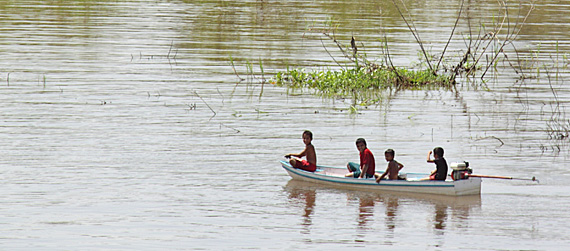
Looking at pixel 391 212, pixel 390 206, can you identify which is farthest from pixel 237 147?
pixel 391 212

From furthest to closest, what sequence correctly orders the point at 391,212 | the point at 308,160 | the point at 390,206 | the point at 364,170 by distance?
Answer: 1. the point at 308,160
2. the point at 364,170
3. the point at 390,206
4. the point at 391,212

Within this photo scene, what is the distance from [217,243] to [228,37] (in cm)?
2120

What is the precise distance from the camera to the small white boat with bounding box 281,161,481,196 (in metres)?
12.6

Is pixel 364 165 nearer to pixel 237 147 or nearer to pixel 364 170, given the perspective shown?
pixel 364 170

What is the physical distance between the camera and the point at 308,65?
2484cm

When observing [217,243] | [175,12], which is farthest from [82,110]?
[175,12]

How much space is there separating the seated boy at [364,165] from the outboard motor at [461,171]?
1.14m

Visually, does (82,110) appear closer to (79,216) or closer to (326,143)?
(326,143)

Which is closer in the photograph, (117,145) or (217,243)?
(217,243)

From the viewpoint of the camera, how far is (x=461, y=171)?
1262 centimetres

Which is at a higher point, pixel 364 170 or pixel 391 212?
pixel 364 170

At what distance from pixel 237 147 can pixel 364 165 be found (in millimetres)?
3070

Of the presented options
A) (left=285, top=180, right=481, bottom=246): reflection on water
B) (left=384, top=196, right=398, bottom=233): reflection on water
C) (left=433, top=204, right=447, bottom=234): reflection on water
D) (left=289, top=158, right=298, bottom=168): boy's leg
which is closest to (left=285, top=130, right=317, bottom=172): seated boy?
(left=289, top=158, right=298, bottom=168): boy's leg

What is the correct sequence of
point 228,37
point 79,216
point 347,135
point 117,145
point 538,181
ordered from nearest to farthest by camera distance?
point 79,216 → point 538,181 → point 117,145 → point 347,135 → point 228,37
